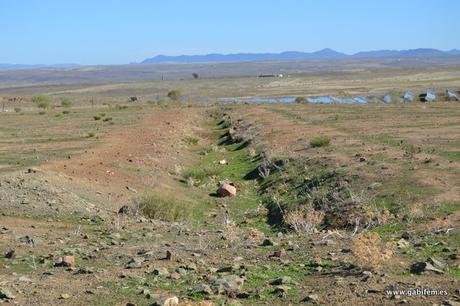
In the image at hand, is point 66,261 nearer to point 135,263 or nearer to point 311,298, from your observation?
point 135,263

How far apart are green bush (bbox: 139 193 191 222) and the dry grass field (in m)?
0.04

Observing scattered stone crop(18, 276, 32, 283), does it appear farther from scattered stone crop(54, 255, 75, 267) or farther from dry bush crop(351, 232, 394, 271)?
dry bush crop(351, 232, 394, 271)

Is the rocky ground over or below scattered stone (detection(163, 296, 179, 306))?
below

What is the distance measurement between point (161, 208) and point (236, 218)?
104 inches

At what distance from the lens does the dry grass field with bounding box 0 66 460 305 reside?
9.23 m

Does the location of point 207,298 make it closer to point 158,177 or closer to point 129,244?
point 129,244

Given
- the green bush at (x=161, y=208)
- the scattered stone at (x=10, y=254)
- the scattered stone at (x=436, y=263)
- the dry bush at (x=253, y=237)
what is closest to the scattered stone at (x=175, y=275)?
the dry bush at (x=253, y=237)

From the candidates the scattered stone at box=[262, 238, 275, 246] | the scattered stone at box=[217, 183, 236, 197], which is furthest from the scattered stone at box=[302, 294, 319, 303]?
the scattered stone at box=[217, 183, 236, 197]

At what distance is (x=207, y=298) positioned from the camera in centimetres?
870

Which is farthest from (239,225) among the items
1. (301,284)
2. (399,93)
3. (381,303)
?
(399,93)

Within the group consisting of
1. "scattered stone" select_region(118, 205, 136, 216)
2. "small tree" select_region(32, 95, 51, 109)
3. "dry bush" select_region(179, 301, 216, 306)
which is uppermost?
"dry bush" select_region(179, 301, 216, 306)

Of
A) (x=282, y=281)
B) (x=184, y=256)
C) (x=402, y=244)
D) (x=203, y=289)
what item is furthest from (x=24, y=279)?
(x=402, y=244)

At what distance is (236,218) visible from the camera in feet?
60.6

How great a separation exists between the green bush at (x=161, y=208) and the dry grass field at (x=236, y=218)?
4cm
